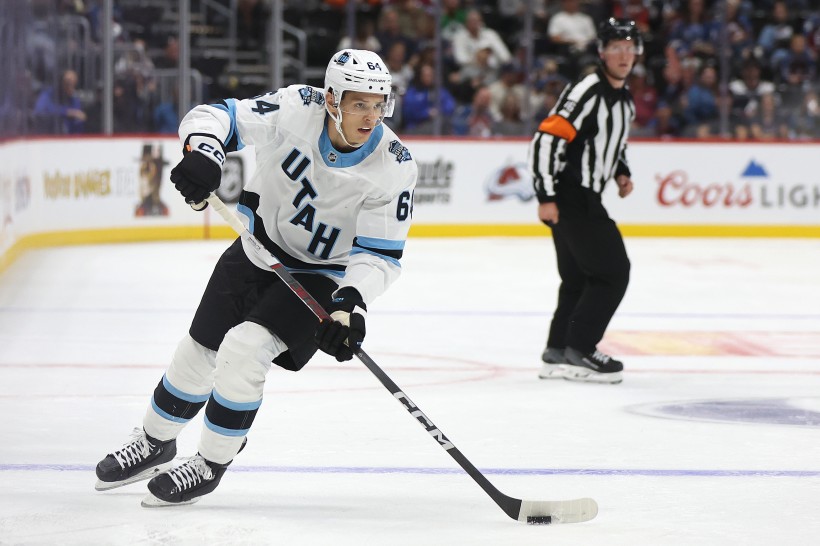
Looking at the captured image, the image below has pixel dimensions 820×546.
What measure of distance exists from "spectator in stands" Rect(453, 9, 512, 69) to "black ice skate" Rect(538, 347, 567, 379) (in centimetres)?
809

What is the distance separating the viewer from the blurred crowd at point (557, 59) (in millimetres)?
12891

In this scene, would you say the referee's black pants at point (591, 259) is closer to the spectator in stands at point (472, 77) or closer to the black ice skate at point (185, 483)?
the black ice skate at point (185, 483)

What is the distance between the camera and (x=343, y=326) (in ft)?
10.6

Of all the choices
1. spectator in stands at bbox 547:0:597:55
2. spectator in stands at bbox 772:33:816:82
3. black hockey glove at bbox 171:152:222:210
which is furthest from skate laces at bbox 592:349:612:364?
spectator in stands at bbox 772:33:816:82

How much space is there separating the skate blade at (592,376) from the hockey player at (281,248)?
211 centimetres

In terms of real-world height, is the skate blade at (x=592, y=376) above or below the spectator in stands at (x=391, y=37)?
below

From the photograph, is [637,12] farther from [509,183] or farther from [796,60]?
[509,183]

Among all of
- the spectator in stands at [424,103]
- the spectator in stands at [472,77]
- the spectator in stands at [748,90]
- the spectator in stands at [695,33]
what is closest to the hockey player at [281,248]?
the spectator in stands at [424,103]

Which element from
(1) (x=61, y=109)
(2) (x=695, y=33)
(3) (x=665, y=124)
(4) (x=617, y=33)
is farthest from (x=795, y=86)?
(4) (x=617, y=33)

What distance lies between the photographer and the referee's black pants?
554 centimetres

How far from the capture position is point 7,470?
3746mm

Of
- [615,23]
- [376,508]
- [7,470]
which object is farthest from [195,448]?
[615,23]

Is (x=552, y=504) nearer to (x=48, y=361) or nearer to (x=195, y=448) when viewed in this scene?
(x=195, y=448)

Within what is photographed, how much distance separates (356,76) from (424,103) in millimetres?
9664
